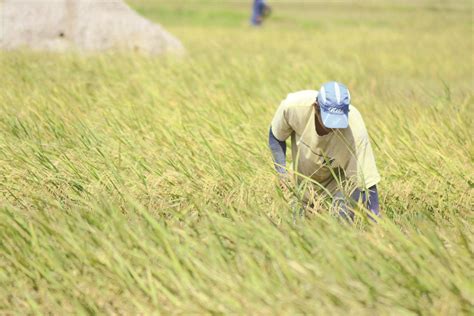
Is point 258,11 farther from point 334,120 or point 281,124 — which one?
point 334,120

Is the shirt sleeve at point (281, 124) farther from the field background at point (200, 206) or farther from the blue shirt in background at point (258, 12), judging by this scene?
the blue shirt in background at point (258, 12)

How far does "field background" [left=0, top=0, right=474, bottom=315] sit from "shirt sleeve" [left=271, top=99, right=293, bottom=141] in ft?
0.71

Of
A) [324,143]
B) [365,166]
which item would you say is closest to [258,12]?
[324,143]

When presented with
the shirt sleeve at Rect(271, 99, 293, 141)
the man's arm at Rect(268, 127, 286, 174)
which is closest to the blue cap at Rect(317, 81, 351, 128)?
the shirt sleeve at Rect(271, 99, 293, 141)

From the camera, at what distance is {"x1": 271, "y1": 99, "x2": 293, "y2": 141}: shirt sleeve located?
3.58m

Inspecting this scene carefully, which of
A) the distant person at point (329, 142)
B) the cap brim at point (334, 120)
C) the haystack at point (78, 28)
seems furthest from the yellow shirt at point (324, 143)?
the haystack at point (78, 28)

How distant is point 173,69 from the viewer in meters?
7.10

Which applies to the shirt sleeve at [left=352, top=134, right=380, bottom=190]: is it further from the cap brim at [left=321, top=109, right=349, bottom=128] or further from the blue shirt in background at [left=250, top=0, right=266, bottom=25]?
the blue shirt in background at [left=250, top=0, right=266, bottom=25]

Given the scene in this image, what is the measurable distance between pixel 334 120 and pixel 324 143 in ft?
1.17

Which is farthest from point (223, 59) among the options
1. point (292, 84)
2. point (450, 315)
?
point (450, 315)

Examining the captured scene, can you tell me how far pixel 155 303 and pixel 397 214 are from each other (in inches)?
60.6

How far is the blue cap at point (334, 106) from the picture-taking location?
3.17 m

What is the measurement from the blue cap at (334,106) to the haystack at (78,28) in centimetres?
603

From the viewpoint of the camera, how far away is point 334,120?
3.18 meters
